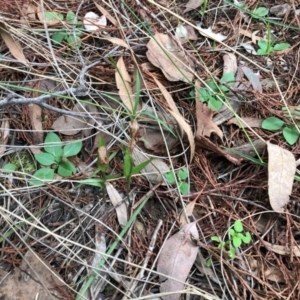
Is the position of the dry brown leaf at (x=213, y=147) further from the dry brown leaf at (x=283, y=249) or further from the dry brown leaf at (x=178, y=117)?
the dry brown leaf at (x=283, y=249)

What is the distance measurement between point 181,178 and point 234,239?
0.21 metres

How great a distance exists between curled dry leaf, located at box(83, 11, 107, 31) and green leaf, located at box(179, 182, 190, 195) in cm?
59

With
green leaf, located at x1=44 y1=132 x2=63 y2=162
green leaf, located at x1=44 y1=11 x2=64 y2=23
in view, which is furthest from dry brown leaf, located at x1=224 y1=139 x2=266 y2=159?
green leaf, located at x1=44 y1=11 x2=64 y2=23

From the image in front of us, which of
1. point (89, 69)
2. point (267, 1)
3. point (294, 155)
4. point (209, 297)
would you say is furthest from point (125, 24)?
point (209, 297)

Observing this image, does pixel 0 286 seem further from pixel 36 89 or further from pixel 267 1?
pixel 267 1

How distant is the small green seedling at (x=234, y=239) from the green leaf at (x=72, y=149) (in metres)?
0.43

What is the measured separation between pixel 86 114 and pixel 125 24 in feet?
1.25

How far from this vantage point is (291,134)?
123 cm

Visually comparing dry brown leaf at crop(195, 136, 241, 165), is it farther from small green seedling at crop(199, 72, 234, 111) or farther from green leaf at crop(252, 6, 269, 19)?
green leaf at crop(252, 6, 269, 19)

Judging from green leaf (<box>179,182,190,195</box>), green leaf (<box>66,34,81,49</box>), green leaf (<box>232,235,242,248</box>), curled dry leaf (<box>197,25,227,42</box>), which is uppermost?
green leaf (<box>66,34,81,49</box>)

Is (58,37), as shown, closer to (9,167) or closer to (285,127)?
(9,167)

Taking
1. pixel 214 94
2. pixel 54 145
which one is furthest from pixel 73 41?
pixel 214 94

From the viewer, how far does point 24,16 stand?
4.55ft

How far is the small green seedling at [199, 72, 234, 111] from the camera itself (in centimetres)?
127
